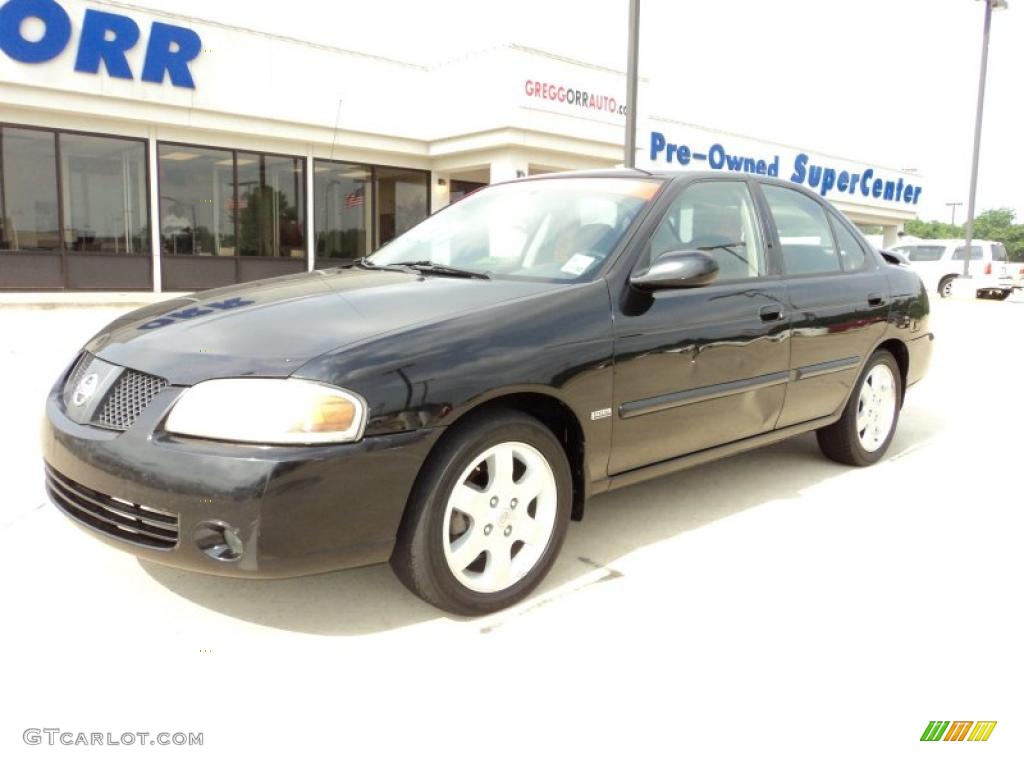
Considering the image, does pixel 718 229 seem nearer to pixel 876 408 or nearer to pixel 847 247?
pixel 847 247

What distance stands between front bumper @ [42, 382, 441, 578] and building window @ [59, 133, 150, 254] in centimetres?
1426

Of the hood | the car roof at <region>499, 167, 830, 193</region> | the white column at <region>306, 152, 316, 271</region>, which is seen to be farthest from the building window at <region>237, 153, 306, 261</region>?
the hood

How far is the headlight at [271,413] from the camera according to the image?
2.43 metres

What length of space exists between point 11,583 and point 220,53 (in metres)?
14.8

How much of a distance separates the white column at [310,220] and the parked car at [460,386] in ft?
46.8

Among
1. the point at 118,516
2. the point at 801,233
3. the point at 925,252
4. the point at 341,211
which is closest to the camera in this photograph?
the point at 118,516

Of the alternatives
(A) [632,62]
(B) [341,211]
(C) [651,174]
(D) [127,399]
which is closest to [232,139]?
(B) [341,211]

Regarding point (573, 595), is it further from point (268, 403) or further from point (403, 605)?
point (268, 403)

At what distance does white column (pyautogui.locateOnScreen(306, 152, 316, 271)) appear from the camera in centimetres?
1759

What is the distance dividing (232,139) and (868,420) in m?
14.7

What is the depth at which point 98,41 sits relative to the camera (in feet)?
46.4

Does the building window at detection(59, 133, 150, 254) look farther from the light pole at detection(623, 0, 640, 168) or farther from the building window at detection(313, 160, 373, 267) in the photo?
the light pole at detection(623, 0, 640, 168)

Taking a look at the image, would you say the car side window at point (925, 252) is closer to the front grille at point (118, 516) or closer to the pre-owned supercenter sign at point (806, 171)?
the pre-owned supercenter sign at point (806, 171)

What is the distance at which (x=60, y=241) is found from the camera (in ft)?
48.5
